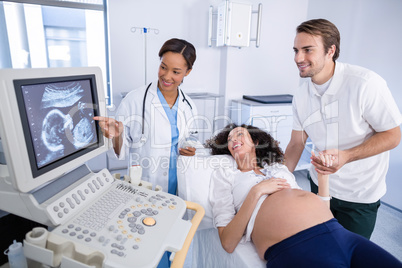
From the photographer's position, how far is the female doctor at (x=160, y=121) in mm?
1472

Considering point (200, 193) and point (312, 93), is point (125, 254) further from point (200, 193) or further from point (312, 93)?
point (312, 93)

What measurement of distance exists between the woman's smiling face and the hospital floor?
150 centimetres

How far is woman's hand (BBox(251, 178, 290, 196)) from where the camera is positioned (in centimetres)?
129

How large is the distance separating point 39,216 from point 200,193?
86 centimetres

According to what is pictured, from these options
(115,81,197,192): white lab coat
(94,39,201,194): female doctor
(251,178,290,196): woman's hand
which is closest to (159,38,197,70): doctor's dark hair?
(94,39,201,194): female doctor

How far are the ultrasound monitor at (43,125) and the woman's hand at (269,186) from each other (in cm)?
74

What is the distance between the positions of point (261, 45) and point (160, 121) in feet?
7.97

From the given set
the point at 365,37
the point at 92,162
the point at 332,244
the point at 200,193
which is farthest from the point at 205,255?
the point at 365,37

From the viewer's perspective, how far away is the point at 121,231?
2.45 ft

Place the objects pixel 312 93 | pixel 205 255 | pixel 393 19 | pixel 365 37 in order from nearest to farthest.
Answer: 1. pixel 205 255
2. pixel 312 93
3. pixel 393 19
4. pixel 365 37

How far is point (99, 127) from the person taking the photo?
38.3 inches

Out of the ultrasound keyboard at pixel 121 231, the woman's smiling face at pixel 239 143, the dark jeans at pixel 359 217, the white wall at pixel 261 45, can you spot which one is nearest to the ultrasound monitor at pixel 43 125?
the ultrasound keyboard at pixel 121 231

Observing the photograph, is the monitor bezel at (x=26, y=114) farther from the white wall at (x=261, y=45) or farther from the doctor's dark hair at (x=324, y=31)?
the white wall at (x=261, y=45)

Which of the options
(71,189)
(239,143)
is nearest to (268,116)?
(239,143)
